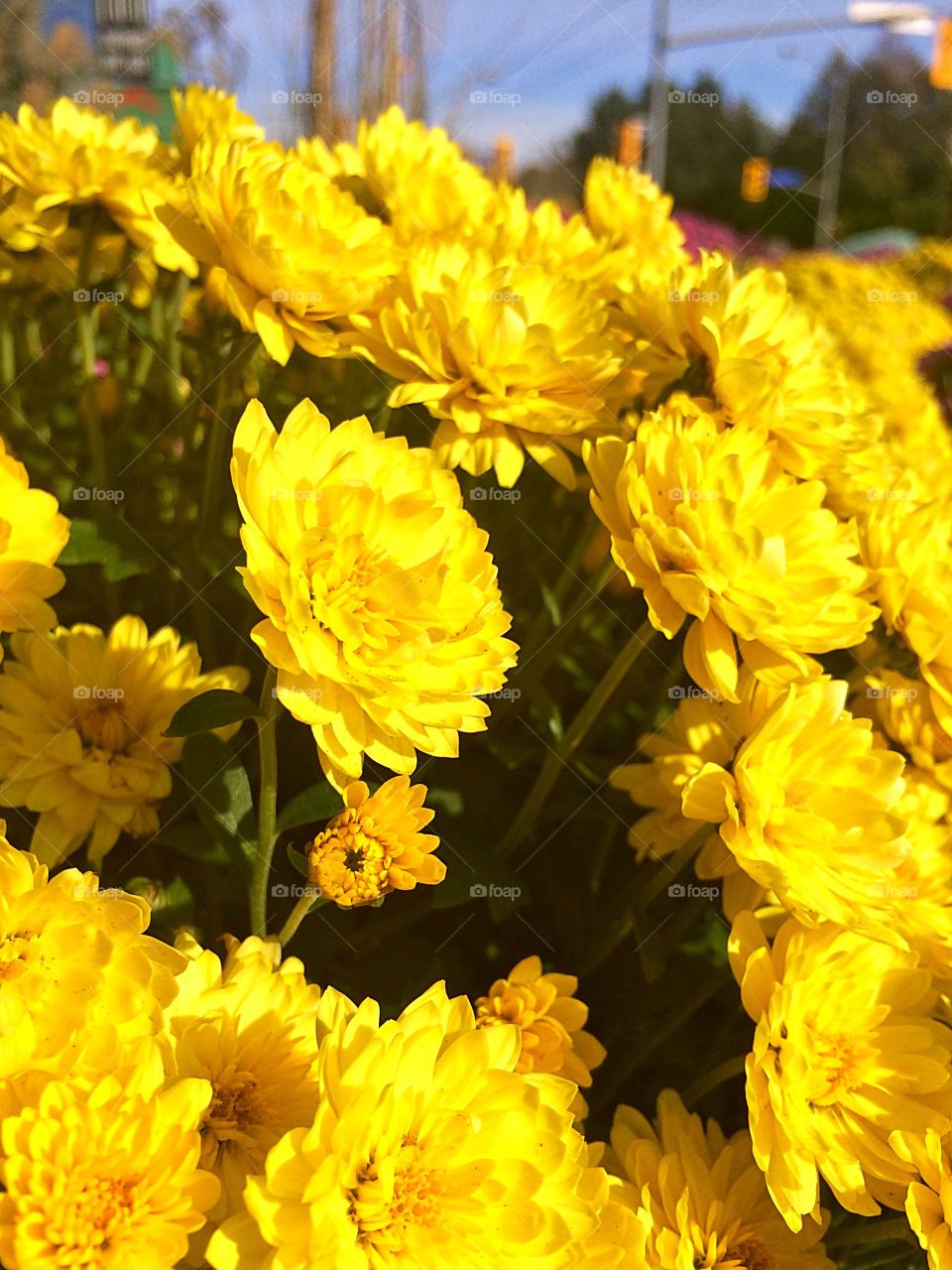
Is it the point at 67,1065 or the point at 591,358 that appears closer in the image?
the point at 67,1065

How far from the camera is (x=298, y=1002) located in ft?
3.35

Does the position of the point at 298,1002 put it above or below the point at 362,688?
below

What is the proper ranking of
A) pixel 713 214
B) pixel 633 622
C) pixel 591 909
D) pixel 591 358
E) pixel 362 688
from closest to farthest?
pixel 362 688, pixel 591 358, pixel 591 909, pixel 633 622, pixel 713 214

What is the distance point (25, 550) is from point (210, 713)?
0.95 ft

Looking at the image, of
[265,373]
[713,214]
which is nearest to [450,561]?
[265,373]

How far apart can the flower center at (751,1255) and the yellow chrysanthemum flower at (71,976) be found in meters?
0.70

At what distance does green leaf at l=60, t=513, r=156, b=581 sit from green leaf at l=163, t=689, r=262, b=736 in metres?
0.34

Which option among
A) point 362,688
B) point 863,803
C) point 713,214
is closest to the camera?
point 362,688

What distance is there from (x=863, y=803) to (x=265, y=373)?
1.31 metres

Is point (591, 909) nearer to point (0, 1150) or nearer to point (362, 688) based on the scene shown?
point (362, 688)

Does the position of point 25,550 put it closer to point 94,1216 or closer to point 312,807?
point 312,807
